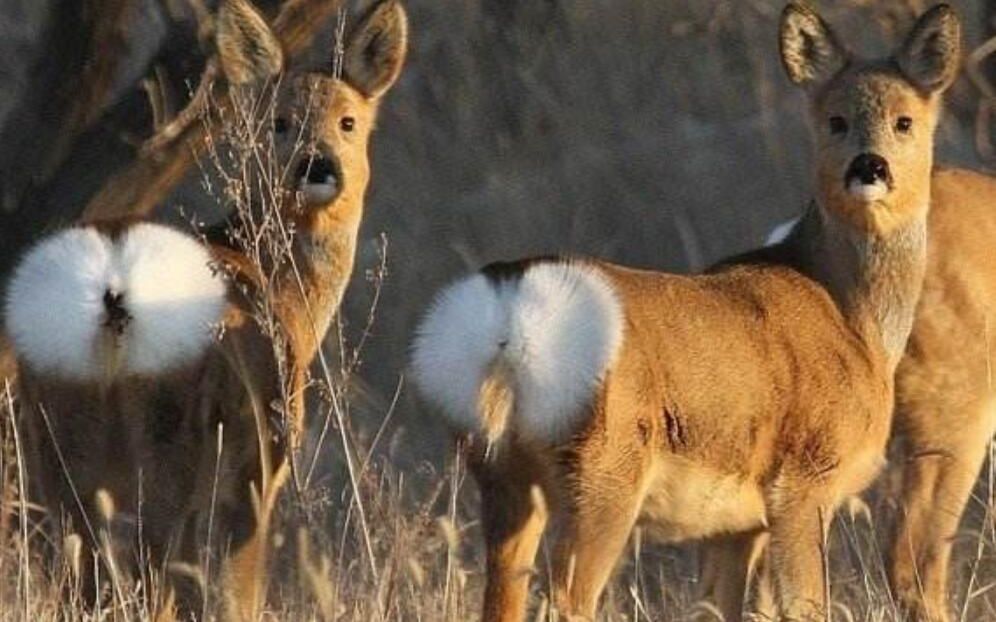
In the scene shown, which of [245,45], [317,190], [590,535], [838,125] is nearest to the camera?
[590,535]

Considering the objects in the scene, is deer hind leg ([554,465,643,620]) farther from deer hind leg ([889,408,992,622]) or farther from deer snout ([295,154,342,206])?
deer hind leg ([889,408,992,622])

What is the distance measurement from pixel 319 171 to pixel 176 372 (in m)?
1.20

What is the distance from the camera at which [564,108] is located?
62.8ft

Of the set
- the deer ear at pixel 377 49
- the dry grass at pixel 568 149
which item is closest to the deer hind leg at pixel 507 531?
the deer ear at pixel 377 49

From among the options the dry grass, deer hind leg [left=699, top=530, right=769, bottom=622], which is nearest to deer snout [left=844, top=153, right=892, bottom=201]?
deer hind leg [left=699, top=530, right=769, bottom=622]

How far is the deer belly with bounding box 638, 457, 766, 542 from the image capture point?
28.0 feet

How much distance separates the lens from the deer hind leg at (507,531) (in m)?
8.31

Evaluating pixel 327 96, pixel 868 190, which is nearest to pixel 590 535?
pixel 868 190

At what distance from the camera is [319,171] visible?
960 cm

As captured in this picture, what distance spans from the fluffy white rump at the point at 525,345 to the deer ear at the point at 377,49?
216 cm

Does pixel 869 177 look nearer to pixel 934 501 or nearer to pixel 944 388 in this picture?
pixel 944 388

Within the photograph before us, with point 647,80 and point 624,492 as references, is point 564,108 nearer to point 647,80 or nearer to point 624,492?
point 647,80

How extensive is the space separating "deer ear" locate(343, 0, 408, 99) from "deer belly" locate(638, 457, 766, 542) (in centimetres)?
208

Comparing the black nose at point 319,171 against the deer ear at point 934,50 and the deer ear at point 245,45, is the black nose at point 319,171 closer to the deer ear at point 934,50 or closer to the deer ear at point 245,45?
the deer ear at point 245,45
